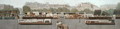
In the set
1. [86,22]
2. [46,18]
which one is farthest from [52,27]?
[86,22]

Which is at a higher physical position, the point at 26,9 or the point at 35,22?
the point at 26,9

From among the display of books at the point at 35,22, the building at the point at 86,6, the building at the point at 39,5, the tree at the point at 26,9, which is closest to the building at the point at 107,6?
the building at the point at 86,6

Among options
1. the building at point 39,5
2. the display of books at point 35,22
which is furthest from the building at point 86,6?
the display of books at point 35,22

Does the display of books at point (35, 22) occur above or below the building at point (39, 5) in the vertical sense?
below

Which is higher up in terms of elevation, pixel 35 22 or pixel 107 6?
pixel 107 6

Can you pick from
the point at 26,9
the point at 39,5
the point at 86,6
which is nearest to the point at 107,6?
the point at 86,6

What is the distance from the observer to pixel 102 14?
554cm

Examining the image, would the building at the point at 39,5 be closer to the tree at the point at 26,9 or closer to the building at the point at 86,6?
the tree at the point at 26,9

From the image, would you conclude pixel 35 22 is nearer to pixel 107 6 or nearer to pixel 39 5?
pixel 39 5

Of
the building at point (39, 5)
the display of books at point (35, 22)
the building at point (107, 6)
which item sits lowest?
the display of books at point (35, 22)

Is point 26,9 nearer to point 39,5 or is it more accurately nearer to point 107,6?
point 39,5

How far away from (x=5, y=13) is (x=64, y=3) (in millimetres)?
885

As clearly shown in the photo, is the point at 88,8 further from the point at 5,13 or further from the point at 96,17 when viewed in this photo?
the point at 5,13

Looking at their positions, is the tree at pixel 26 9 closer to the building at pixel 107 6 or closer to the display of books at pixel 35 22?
the display of books at pixel 35 22
